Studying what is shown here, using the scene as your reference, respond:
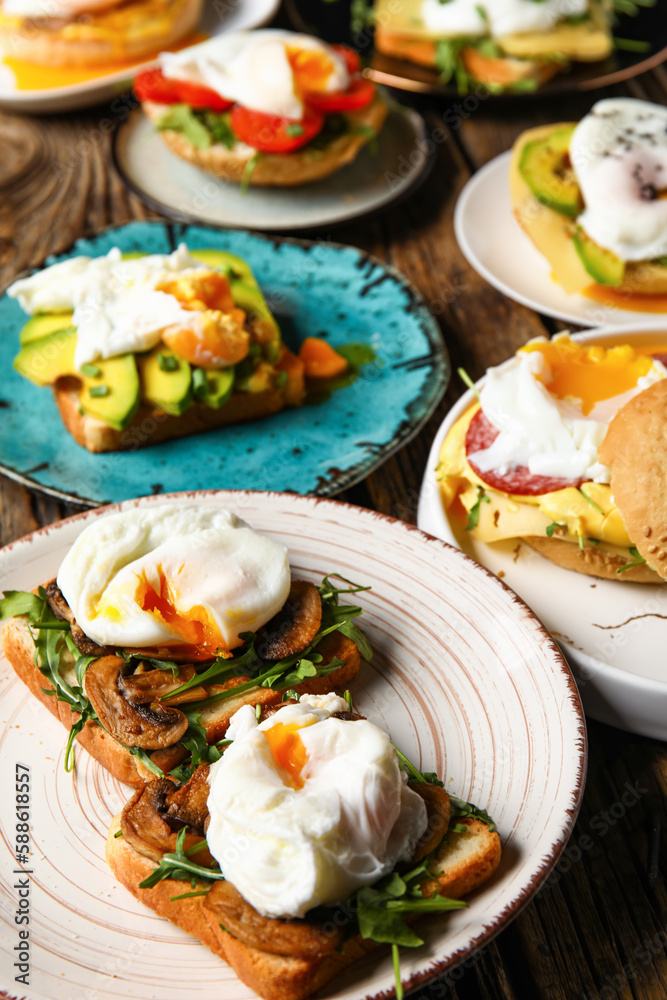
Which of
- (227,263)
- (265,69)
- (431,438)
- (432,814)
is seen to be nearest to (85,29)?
(265,69)

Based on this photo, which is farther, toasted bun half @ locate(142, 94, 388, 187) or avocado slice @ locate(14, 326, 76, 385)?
toasted bun half @ locate(142, 94, 388, 187)

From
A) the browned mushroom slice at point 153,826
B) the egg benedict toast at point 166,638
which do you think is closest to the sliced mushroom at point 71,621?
the egg benedict toast at point 166,638

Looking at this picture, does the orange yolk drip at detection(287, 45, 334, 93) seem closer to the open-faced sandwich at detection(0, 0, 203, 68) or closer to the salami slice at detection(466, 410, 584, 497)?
the open-faced sandwich at detection(0, 0, 203, 68)

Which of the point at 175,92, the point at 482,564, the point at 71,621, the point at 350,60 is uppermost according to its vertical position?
the point at 175,92

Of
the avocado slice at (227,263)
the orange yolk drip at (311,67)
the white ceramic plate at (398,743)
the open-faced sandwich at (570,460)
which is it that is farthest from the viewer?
the orange yolk drip at (311,67)

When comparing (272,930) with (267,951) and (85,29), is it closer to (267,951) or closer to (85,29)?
(267,951)

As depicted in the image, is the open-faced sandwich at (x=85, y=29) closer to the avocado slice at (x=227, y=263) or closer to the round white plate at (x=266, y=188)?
the round white plate at (x=266, y=188)

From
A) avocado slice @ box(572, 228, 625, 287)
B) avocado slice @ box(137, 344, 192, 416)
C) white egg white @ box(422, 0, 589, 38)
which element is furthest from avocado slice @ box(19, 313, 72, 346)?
white egg white @ box(422, 0, 589, 38)
